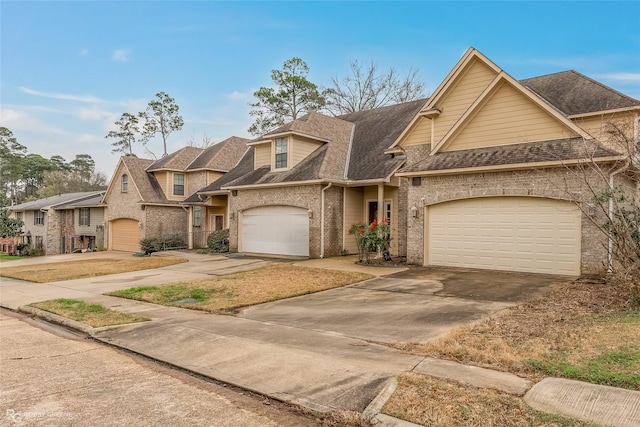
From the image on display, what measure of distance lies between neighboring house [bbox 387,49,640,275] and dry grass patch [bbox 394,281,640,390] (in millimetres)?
3996

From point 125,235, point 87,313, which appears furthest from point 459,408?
point 125,235

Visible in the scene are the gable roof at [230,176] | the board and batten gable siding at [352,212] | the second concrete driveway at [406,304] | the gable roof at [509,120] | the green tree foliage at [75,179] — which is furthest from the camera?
the green tree foliage at [75,179]

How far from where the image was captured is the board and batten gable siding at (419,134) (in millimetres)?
15867

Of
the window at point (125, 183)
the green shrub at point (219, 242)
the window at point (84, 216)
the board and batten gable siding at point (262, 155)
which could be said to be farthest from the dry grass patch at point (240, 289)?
the window at point (84, 216)

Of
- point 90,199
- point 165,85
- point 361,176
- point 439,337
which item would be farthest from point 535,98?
point 165,85

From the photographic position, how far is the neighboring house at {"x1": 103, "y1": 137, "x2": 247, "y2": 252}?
26469 millimetres

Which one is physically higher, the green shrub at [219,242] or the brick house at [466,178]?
the brick house at [466,178]

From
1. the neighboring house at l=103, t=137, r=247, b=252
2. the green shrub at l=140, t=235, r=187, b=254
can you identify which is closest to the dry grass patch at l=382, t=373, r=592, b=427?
the neighboring house at l=103, t=137, r=247, b=252

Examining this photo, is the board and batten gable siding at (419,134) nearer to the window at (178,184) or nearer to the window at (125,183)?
the window at (178,184)

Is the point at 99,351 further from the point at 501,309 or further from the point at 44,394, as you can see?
the point at 501,309

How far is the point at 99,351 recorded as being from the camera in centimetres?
598

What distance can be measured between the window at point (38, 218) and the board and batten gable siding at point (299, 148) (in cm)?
3058

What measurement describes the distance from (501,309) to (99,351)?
23.2ft

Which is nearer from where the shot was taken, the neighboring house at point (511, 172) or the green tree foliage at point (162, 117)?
the neighboring house at point (511, 172)
